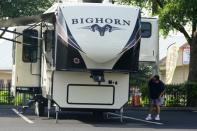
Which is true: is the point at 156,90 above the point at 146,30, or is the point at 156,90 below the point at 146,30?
below

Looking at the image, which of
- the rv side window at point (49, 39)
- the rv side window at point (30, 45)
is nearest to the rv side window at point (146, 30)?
the rv side window at point (30, 45)

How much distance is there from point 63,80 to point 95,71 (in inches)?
43.3

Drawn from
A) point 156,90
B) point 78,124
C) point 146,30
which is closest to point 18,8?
point 146,30

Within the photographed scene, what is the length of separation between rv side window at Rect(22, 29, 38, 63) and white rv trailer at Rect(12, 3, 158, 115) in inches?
82.8

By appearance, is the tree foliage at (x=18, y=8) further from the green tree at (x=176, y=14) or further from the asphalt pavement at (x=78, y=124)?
the asphalt pavement at (x=78, y=124)

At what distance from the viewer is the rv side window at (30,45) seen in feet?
74.1

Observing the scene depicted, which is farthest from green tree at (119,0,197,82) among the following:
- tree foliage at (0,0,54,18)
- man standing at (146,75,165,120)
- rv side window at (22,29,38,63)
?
rv side window at (22,29,38,63)

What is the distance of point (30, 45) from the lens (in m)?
22.7

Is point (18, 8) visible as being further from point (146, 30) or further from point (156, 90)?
point (156, 90)

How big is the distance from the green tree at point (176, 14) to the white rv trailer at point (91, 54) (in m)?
10.3

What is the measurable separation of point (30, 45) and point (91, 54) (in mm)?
4812

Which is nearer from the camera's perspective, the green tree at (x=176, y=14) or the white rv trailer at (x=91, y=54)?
the white rv trailer at (x=91, y=54)

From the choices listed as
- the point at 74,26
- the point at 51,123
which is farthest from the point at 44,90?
the point at 74,26

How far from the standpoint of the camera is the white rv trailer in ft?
61.0
